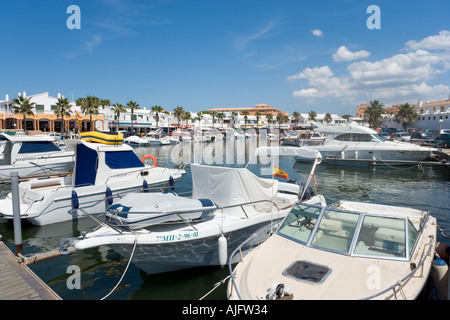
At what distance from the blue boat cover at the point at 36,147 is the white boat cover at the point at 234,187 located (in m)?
17.2

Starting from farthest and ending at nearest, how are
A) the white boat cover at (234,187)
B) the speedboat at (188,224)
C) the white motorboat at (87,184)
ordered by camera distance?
the white motorboat at (87,184) → the white boat cover at (234,187) → the speedboat at (188,224)

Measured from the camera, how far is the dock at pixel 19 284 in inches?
232

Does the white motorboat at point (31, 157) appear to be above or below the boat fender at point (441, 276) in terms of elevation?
above

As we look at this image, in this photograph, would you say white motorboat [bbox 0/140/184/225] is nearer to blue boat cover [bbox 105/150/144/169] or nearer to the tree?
blue boat cover [bbox 105/150/144/169]

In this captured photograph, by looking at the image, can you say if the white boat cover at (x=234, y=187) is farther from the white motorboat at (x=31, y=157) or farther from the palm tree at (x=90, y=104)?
the palm tree at (x=90, y=104)

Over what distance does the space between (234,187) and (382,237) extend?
4163 mm

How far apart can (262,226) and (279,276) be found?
3.28 meters

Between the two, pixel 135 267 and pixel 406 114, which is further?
pixel 406 114

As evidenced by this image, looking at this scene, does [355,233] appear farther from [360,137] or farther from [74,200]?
[360,137]

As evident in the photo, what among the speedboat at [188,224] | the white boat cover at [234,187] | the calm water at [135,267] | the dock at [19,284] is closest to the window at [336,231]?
the speedboat at [188,224]

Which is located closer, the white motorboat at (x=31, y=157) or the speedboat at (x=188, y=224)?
the speedboat at (x=188, y=224)

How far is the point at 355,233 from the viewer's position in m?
6.14

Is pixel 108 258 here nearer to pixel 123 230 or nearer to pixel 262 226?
pixel 123 230

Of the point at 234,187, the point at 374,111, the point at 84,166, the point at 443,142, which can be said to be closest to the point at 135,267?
the point at 234,187
